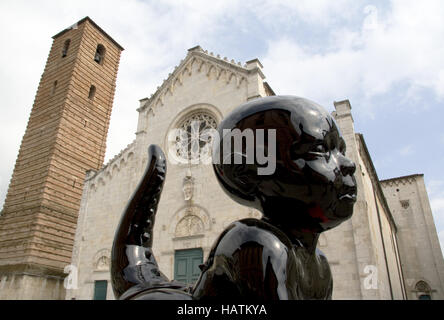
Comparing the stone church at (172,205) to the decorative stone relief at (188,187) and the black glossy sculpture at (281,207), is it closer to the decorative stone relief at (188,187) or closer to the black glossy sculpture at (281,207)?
the decorative stone relief at (188,187)

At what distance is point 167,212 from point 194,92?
20.5 ft

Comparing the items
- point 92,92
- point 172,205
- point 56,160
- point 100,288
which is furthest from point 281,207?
point 92,92

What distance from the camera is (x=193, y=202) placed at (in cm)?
1377

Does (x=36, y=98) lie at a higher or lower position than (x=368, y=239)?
higher

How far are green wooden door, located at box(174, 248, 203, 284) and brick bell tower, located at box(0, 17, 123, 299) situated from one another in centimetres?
1018

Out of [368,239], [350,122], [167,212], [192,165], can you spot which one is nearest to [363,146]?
[350,122]

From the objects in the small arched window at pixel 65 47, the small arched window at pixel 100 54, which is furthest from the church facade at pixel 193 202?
the small arched window at pixel 65 47

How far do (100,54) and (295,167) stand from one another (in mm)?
29116

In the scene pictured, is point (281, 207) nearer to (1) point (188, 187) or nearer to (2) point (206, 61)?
(1) point (188, 187)

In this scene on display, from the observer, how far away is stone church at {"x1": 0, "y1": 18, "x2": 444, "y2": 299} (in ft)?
36.3

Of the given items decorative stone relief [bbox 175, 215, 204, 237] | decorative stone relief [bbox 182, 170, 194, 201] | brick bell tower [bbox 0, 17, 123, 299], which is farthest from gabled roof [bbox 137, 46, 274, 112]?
brick bell tower [bbox 0, 17, 123, 299]

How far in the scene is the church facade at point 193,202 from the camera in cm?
1073

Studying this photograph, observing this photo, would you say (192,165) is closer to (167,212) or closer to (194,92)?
(167,212)
